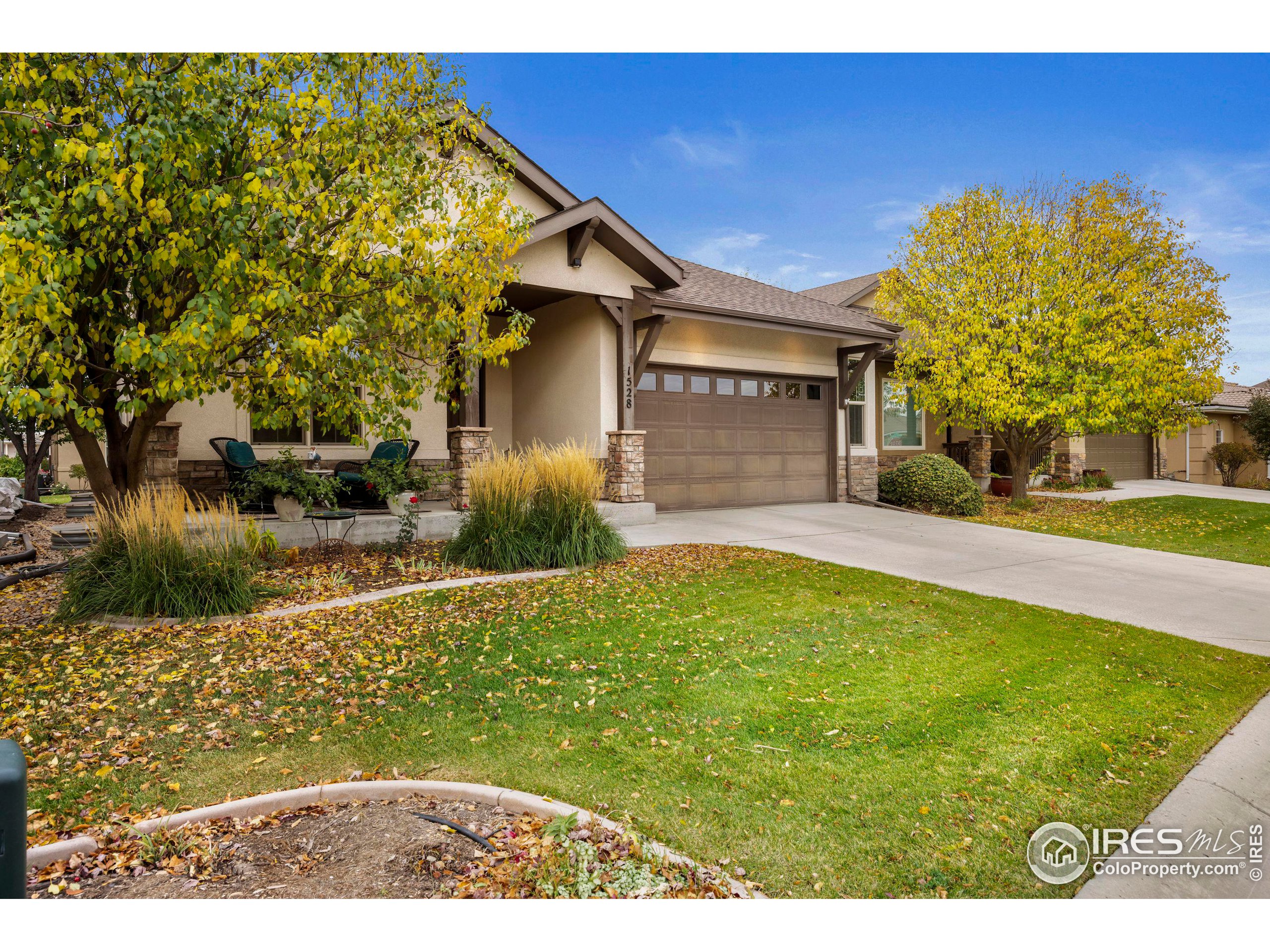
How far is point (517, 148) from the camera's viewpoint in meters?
10.8

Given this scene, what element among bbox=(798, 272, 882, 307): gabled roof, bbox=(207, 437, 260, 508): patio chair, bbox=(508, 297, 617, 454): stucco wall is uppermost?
bbox=(798, 272, 882, 307): gabled roof

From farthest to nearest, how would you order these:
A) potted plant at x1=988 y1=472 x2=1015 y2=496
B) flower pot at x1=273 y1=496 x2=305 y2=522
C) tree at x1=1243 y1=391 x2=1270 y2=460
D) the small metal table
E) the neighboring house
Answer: the neighboring house, tree at x1=1243 y1=391 x2=1270 y2=460, potted plant at x1=988 y1=472 x2=1015 y2=496, flower pot at x1=273 y1=496 x2=305 y2=522, the small metal table

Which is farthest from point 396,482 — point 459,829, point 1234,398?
point 1234,398

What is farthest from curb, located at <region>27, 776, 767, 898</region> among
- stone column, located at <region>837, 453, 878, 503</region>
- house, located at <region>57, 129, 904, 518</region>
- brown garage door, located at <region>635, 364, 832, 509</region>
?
stone column, located at <region>837, 453, 878, 503</region>

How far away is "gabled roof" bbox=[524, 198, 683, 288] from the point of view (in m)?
10.1

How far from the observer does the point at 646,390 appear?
12047mm

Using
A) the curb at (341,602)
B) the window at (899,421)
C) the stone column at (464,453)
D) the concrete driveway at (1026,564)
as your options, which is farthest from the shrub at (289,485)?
the window at (899,421)

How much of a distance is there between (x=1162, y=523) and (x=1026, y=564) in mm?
5721

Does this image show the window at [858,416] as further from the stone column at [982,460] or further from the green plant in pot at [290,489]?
the green plant in pot at [290,489]

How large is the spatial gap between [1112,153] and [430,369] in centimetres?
1331

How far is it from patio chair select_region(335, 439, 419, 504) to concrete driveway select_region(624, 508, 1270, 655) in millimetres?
3296

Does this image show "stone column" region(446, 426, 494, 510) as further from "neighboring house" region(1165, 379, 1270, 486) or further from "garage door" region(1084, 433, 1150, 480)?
"neighboring house" region(1165, 379, 1270, 486)

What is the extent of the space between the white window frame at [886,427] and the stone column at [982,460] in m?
1.10
